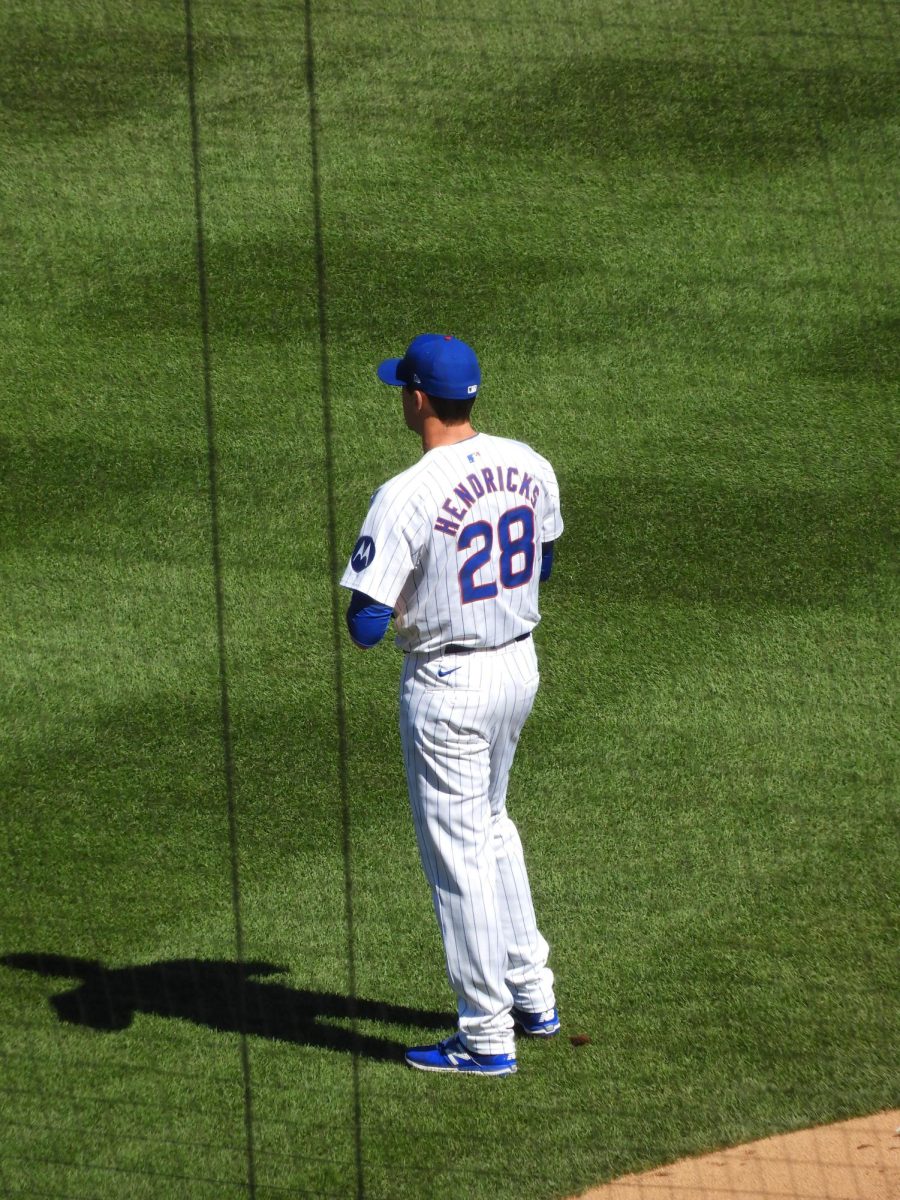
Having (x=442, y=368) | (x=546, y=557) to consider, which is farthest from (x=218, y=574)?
(x=442, y=368)

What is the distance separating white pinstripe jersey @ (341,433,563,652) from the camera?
3457 mm

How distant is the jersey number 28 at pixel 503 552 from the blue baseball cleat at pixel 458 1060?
1300 millimetres

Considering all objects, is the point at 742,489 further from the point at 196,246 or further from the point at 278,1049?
the point at 278,1049

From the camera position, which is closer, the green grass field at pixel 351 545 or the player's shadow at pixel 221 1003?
the green grass field at pixel 351 545

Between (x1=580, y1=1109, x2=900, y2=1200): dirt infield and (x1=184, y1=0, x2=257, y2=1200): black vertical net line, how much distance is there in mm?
1027

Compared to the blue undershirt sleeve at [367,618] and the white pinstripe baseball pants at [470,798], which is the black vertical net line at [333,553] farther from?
the blue undershirt sleeve at [367,618]

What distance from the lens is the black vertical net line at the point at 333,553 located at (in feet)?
13.7

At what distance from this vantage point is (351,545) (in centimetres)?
592

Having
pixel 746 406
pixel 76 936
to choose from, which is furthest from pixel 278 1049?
pixel 746 406

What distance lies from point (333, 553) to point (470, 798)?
2.45m

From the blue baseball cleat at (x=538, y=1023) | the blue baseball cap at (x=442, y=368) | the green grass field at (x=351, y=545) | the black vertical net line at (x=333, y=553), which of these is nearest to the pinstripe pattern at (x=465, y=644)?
the blue baseball cap at (x=442, y=368)

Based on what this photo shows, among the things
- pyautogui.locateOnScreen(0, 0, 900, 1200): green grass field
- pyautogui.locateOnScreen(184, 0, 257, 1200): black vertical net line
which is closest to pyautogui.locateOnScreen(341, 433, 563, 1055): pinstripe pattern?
pyautogui.locateOnScreen(0, 0, 900, 1200): green grass field

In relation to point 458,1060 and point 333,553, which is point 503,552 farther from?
point 333,553

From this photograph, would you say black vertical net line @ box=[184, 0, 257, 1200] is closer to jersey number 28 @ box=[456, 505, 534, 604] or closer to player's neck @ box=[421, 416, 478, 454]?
jersey number 28 @ box=[456, 505, 534, 604]
